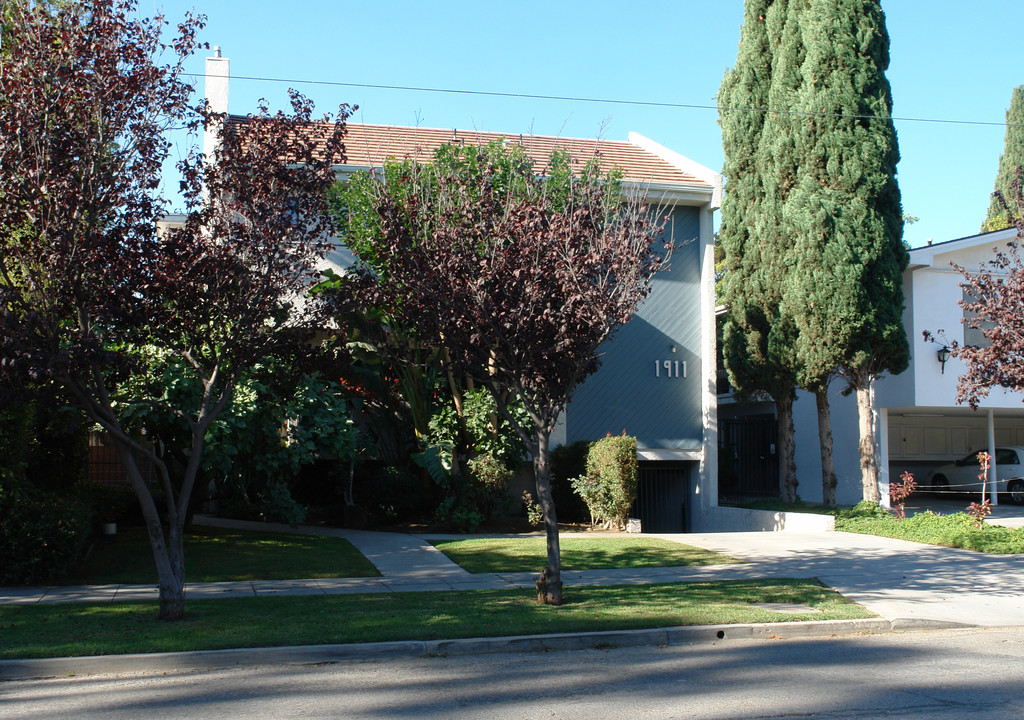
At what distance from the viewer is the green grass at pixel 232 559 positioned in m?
11.7

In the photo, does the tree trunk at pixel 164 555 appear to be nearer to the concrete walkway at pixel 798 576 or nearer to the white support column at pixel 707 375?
the concrete walkway at pixel 798 576

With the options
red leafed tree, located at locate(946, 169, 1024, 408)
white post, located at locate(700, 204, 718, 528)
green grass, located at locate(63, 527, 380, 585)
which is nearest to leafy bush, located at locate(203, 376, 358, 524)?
green grass, located at locate(63, 527, 380, 585)

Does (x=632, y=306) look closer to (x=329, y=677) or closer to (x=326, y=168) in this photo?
(x=326, y=168)

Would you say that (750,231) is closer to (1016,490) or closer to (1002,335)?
(1002,335)

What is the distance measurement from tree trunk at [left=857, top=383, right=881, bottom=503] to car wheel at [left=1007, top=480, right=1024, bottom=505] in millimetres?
7337

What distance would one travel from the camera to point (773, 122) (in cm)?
1930

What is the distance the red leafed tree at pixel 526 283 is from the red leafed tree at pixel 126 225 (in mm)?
1199

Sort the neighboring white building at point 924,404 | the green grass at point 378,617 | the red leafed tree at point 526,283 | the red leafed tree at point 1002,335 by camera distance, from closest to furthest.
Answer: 1. the green grass at point 378,617
2. the red leafed tree at point 526,283
3. the red leafed tree at point 1002,335
4. the neighboring white building at point 924,404

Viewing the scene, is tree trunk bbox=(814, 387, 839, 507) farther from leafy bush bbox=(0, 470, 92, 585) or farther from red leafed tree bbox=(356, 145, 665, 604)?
leafy bush bbox=(0, 470, 92, 585)

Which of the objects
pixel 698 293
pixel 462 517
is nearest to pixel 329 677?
pixel 462 517

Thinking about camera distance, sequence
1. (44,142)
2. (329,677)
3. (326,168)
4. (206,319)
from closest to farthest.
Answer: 1. (329,677)
2. (44,142)
3. (206,319)
4. (326,168)

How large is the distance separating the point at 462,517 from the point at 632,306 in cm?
774

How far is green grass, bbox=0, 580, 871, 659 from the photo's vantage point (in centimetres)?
808

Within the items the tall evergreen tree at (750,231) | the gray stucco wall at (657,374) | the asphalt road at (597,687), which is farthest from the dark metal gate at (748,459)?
the asphalt road at (597,687)
